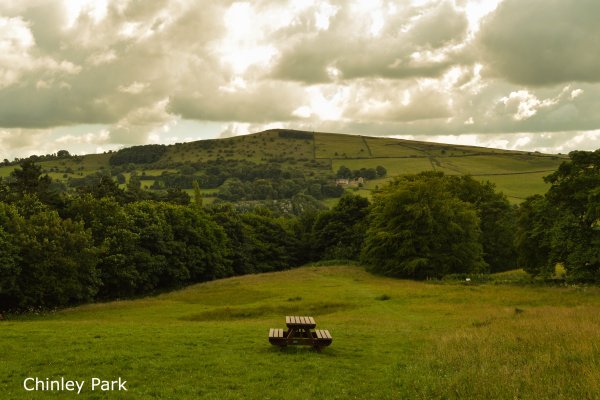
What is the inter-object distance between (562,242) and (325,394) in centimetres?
4520

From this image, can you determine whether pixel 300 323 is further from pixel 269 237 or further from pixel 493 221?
pixel 269 237

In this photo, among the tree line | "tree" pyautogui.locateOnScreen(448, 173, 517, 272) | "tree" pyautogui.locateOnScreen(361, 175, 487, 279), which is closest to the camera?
the tree line

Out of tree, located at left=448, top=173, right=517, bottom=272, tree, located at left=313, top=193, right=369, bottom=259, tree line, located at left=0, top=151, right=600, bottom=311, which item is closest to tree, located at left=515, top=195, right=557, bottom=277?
tree line, located at left=0, top=151, right=600, bottom=311

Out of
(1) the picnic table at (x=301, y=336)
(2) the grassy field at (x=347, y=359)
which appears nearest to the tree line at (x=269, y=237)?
(2) the grassy field at (x=347, y=359)

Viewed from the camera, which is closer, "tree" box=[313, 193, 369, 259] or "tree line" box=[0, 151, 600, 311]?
"tree line" box=[0, 151, 600, 311]

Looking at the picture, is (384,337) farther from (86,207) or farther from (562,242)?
(86,207)

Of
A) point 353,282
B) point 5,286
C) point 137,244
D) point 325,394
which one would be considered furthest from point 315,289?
point 325,394

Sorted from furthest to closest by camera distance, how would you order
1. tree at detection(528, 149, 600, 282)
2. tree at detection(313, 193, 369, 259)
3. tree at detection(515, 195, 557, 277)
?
tree at detection(313, 193, 369, 259)
tree at detection(515, 195, 557, 277)
tree at detection(528, 149, 600, 282)

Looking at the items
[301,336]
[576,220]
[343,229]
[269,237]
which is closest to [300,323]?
[301,336]

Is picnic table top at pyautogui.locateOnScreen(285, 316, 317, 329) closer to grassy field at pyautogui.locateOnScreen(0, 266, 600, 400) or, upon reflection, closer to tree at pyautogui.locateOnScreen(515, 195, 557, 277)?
grassy field at pyautogui.locateOnScreen(0, 266, 600, 400)

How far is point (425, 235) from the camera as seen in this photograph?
74.9 m

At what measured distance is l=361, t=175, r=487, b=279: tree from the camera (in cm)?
7356

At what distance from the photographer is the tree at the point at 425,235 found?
2896 inches

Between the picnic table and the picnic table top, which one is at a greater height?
the picnic table top
